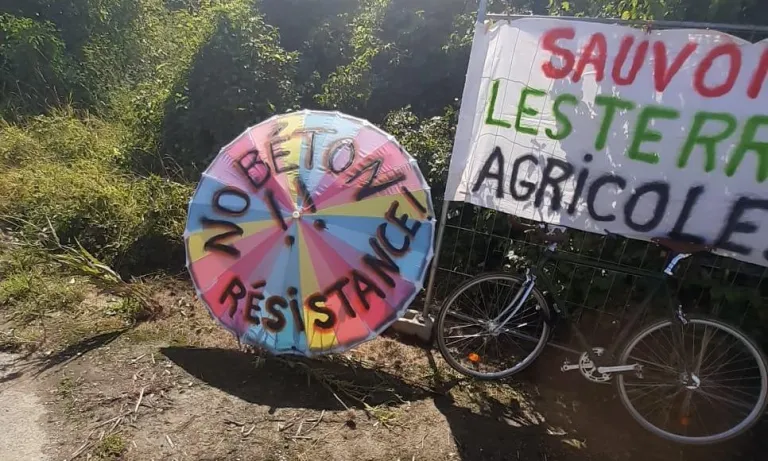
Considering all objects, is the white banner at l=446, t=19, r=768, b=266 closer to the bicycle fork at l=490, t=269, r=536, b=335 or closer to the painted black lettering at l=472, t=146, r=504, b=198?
the painted black lettering at l=472, t=146, r=504, b=198

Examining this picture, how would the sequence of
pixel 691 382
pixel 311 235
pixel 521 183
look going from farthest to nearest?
1. pixel 521 183
2. pixel 311 235
3. pixel 691 382

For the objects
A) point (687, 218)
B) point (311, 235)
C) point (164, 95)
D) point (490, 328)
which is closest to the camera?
point (687, 218)

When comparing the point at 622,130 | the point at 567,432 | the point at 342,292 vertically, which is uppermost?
the point at 622,130

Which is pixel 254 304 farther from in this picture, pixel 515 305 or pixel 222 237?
pixel 515 305

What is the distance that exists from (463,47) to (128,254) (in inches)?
164

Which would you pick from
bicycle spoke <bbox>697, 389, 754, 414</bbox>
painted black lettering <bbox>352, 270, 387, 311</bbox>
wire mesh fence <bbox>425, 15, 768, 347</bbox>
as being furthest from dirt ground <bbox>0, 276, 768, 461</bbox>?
painted black lettering <bbox>352, 270, 387, 311</bbox>

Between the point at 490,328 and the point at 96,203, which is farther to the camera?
the point at 96,203

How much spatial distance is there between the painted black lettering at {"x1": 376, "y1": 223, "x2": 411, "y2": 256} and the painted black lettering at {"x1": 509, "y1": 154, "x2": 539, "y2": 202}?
2.54 ft

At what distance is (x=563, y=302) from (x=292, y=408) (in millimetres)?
1885

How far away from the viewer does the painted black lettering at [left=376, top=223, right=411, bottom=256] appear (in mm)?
3363

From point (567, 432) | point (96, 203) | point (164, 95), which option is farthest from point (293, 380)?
point (164, 95)

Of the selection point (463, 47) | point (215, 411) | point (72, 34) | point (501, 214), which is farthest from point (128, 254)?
point (72, 34)

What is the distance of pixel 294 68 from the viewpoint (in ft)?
22.2

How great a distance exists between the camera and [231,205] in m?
3.51
